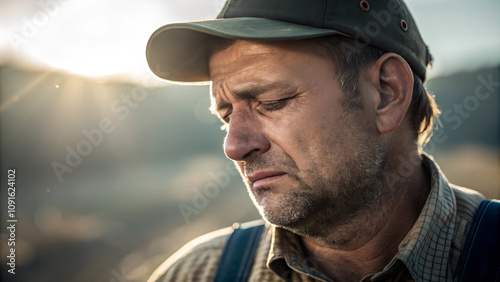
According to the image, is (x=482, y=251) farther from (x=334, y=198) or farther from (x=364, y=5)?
(x=364, y=5)

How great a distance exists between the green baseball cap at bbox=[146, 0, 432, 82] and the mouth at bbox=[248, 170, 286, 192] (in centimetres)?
58

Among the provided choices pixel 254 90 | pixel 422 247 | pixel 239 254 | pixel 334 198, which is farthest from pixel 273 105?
pixel 422 247

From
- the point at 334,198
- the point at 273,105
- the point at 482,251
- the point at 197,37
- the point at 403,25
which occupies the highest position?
the point at 197,37

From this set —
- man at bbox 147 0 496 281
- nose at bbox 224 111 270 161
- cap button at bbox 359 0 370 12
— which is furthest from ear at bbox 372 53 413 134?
nose at bbox 224 111 270 161

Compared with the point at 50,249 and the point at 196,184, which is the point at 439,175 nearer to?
the point at 50,249

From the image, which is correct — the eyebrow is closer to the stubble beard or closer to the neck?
the stubble beard

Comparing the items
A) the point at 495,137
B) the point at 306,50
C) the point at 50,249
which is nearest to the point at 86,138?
the point at 50,249

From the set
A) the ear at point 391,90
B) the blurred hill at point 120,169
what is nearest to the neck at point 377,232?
the ear at point 391,90

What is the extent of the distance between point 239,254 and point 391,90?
1.10m


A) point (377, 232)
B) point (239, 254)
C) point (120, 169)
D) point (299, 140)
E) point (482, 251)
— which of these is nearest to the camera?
point (482, 251)

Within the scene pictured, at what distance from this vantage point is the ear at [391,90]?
1.79 m

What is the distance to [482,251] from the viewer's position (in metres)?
1.49

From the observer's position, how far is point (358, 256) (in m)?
1.79

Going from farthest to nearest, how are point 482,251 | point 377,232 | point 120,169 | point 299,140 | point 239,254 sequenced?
point 120,169 → point 239,254 → point 377,232 → point 299,140 → point 482,251
